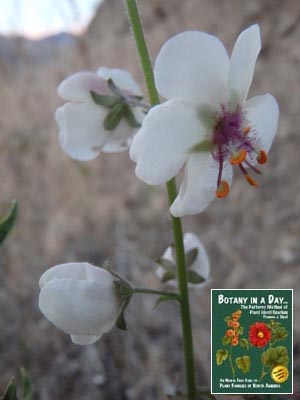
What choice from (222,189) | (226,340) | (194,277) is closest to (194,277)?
(194,277)

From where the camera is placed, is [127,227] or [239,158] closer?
[239,158]

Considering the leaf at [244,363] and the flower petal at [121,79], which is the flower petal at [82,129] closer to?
the flower petal at [121,79]

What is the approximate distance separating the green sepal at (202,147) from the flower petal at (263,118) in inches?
2.5

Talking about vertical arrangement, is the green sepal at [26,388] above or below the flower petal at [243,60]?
below

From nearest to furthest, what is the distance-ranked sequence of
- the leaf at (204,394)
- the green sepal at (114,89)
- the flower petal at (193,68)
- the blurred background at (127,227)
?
the flower petal at (193,68) → the leaf at (204,394) → the green sepal at (114,89) → the blurred background at (127,227)

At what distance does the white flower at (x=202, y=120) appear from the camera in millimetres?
696

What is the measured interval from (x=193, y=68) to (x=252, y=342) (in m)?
0.38

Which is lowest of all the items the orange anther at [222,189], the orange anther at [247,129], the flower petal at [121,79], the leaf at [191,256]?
the leaf at [191,256]

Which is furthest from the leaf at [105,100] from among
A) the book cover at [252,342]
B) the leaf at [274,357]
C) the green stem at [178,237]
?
the leaf at [274,357]

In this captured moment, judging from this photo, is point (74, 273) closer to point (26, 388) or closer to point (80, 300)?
point (80, 300)

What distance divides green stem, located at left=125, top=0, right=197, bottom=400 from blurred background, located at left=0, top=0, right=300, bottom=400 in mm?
814

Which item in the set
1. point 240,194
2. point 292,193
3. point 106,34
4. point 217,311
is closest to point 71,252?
point 240,194

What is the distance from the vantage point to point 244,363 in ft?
2.66

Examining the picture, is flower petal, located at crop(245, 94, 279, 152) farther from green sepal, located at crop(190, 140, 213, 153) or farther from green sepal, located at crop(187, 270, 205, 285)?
green sepal, located at crop(187, 270, 205, 285)
